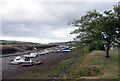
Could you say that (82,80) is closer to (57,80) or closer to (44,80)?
(57,80)

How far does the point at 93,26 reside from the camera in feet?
66.6

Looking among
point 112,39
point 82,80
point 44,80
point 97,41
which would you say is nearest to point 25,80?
point 44,80

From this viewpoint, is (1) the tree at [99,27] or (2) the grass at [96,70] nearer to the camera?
(2) the grass at [96,70]

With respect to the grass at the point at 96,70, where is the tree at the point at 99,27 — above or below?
above

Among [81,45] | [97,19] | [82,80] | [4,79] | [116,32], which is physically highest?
[97,19]

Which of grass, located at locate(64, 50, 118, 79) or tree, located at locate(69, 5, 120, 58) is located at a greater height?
tree, located at locate(69, 5, 120, 58)

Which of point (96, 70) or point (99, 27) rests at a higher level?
point (99, 27)

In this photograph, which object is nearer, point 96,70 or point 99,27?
point 96,70

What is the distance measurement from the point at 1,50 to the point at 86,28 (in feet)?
147

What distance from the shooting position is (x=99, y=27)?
18781mm

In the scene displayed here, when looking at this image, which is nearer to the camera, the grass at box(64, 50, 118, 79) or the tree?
the grass at box(64, 50, 118, 79)

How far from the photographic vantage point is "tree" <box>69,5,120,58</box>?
59.2ft

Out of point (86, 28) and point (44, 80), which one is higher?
point (86, 28)

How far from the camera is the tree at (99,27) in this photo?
18.0 m
